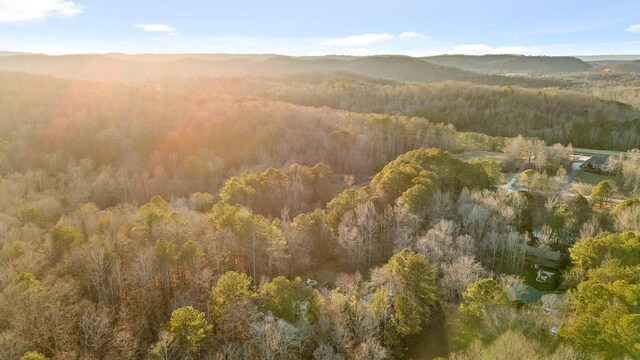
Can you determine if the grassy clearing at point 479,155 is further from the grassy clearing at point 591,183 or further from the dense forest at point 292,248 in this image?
the grassy clearing at point 591,183

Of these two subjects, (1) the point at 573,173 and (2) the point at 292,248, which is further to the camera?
(1) the point at 573,173

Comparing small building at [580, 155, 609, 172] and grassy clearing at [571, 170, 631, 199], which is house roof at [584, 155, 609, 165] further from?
grassy clearing at [571, 170, 631, 199]

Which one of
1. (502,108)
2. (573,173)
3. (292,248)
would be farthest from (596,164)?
(292,248)

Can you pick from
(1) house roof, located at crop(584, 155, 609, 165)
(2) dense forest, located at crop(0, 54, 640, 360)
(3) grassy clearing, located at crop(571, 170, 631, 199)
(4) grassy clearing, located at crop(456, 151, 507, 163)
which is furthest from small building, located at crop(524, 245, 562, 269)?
(4) grassy clearing, located at crop(456, 151, 507, 163)

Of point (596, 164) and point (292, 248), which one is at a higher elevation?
point (596, 164)

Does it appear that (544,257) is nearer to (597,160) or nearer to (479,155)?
(597,160)

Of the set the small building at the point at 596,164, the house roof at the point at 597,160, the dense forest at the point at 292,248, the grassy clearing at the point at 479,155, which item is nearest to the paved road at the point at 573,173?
the dense forest at the point at 292,248

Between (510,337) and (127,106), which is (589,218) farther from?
(127,106)
